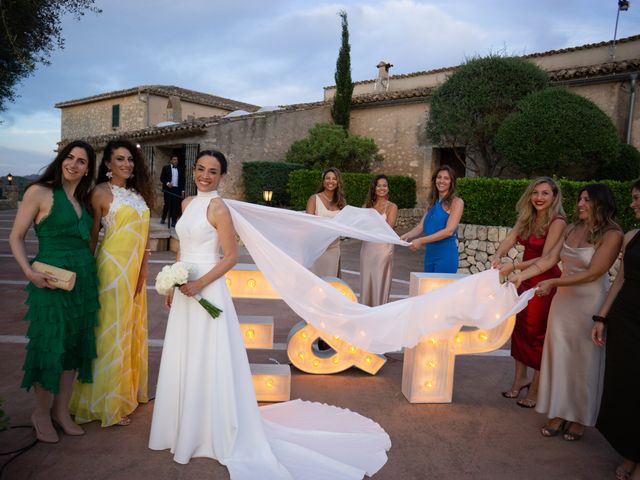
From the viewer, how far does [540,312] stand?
4605mm

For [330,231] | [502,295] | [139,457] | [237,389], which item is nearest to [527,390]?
[502,295]

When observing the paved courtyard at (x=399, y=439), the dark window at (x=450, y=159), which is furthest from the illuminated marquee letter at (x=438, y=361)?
the dark window at (x=450, y=159)

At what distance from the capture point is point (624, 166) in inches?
521

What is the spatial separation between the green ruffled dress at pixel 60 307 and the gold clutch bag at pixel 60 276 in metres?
0.14

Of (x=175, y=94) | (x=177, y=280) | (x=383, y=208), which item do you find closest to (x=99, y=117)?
(x=175, y=94)

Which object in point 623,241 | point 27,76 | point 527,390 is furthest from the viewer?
point 27,76

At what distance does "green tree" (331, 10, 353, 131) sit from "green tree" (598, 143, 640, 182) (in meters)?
10.8

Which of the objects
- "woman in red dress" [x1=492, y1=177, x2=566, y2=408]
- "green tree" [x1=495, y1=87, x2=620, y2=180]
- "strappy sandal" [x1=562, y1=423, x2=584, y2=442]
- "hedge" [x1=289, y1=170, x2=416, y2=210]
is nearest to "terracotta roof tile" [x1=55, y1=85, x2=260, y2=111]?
"hedge" [x1=289, y1=170, x2=416, y2=210]

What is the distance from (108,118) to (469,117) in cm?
2391

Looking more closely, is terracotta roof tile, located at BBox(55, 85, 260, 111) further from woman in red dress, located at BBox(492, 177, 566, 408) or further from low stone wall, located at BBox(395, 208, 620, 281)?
woman in red dress, located at BBox(492, 177, 566, 408)

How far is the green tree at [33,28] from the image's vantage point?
7363 millimetres

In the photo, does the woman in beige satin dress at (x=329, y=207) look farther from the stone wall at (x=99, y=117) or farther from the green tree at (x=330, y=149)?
the stone wall at (x=99, y=117)

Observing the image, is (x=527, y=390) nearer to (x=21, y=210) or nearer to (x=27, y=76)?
(x=21, y=210)

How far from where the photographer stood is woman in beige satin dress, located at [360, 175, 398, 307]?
582 centimetres
